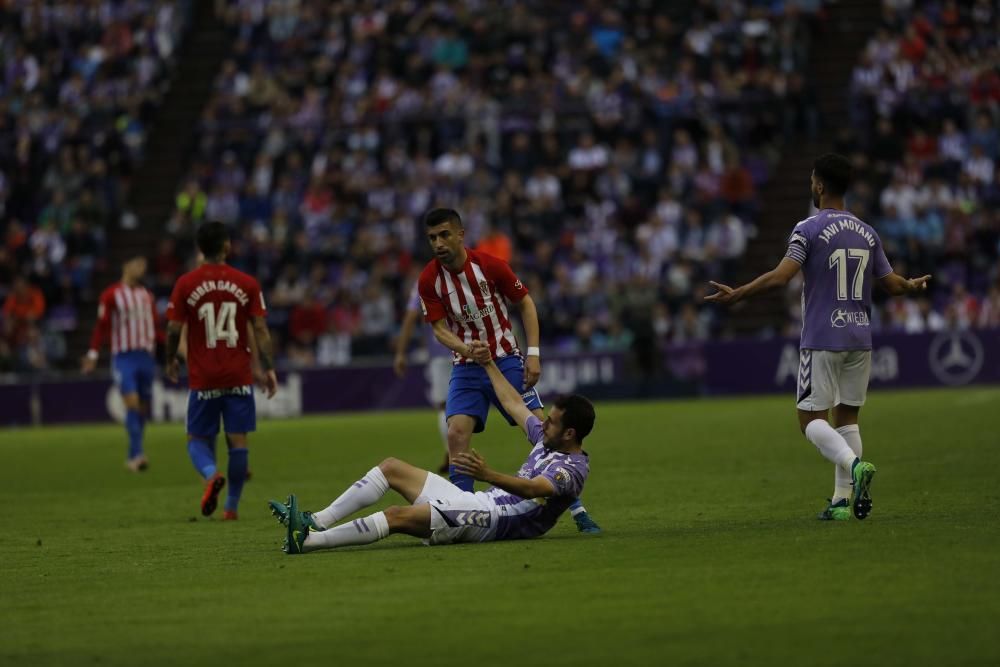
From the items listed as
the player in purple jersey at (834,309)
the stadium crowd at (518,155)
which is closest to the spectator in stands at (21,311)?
the stadium crowd at (518,155)

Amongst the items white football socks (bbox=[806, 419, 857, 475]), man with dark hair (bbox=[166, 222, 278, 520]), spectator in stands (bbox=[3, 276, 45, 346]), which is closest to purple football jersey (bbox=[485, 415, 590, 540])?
white football socks (bbox=[806, 419, 857, 475])

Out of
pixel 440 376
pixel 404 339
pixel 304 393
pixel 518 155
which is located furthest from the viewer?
pixel 518 155

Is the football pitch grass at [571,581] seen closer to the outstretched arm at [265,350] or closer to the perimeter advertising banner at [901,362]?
the outstretched arm at [265,350]

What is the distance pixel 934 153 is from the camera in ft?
103

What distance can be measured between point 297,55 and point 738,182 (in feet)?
35.4

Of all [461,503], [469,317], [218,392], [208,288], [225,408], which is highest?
[208,288]

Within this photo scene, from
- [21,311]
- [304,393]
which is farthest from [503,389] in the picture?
[21,311]

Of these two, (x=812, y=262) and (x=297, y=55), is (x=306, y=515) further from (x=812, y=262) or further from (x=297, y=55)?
(x=297, y=55)

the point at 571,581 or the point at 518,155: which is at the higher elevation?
the point at 518,155

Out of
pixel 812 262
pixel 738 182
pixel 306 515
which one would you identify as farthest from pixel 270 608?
pixel 738 182

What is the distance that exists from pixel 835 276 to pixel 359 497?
10.9ft

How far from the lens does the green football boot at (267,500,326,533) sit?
31.8 ft

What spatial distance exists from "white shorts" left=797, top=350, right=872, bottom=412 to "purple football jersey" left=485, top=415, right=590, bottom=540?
1707mm

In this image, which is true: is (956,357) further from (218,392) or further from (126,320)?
(218,392)
